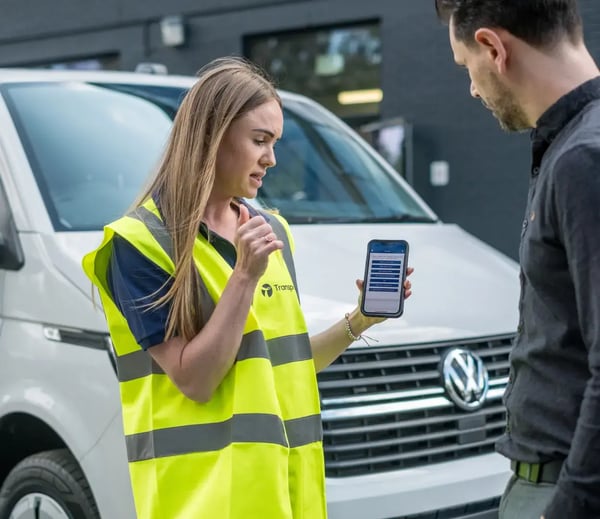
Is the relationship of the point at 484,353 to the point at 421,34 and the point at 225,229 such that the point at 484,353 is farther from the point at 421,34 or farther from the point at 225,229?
the point at 421,34

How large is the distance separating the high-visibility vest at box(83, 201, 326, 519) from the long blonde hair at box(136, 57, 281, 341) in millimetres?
34

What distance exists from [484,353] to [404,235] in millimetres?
692

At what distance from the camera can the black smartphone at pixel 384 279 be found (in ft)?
7.99

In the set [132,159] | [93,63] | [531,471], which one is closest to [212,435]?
[531,471]

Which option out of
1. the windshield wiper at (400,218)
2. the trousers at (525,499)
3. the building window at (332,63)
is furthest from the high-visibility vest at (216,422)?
the building window at (332,63)

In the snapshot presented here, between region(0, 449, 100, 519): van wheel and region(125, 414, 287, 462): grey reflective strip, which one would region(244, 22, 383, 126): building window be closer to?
region(0, 449, 100, 519): van wheel

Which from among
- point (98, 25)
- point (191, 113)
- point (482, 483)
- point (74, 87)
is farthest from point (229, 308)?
point (98, 25)

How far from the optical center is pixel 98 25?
41.1 ft

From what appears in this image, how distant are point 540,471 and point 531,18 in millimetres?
771

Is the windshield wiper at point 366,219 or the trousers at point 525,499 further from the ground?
the windshield wiper at point 366,219

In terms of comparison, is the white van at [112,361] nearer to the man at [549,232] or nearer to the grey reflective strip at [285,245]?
the grey reflective strip at [285,245]

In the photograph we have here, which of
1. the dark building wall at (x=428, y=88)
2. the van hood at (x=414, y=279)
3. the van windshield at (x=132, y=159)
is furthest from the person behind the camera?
the dark building wall at (x=428, y=88)

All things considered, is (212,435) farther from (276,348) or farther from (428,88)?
(428,88)

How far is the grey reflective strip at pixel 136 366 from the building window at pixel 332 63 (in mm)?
9024
